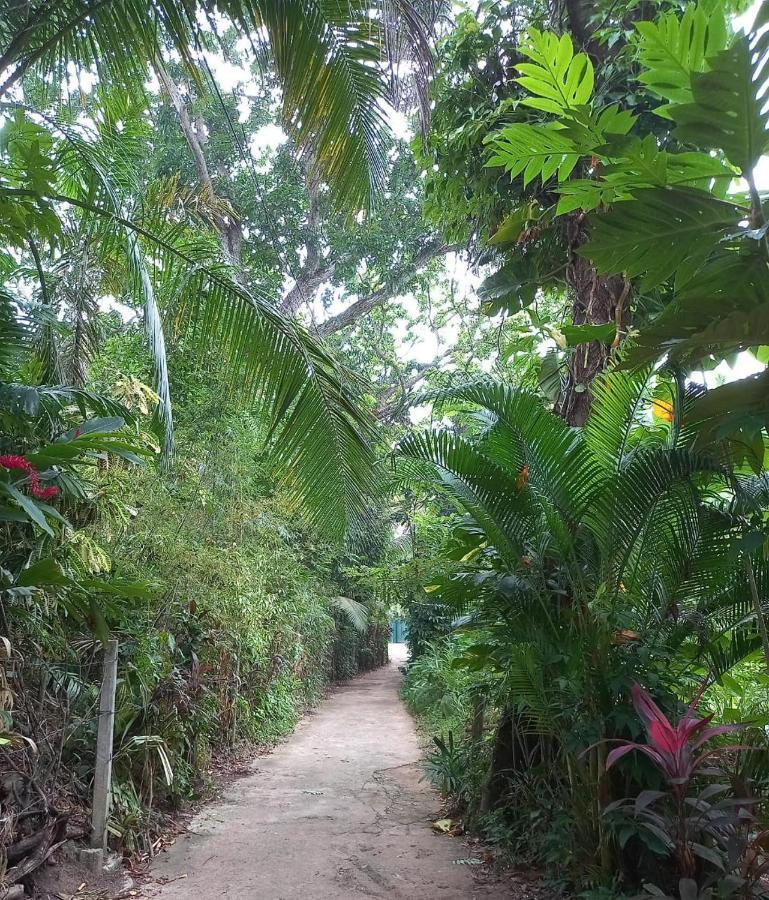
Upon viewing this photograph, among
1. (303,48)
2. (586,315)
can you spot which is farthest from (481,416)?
(303,48)

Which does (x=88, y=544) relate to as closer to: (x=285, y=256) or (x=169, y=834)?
(x=169, y=834)

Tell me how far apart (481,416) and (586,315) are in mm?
1229

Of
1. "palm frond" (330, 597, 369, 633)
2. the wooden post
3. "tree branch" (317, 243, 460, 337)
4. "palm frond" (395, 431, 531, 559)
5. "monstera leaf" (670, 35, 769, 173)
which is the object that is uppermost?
"tree branch" (317, 243, 460, 337)

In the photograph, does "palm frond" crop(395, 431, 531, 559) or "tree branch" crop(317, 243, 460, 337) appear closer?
"palm frond" crop(395, 431, 531, 559)

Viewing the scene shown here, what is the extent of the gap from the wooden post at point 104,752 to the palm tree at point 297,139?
1555mm

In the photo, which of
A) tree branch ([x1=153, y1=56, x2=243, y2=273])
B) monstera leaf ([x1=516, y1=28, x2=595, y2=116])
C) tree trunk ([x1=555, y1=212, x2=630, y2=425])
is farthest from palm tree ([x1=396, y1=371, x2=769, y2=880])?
tree branch ([x1=153, y1=56, x2=243, y2=273])

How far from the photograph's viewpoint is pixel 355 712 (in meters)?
11.0

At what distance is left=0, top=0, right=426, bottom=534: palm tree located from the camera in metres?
2.81

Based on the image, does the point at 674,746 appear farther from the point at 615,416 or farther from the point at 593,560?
the point at 615,416

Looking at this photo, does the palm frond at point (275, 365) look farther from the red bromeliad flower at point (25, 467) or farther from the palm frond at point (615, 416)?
the palm frond at point (615, 416)

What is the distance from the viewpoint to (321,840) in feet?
15.3

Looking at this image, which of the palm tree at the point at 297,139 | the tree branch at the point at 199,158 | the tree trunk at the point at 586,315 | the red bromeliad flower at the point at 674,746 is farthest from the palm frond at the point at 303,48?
the red bromeliad flower at the point at 674,746

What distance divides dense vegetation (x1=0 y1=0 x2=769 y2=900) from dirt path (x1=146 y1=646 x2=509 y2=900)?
1.20 feet

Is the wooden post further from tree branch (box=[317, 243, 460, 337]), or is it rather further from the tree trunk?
tree branch (box=[317, 243, 460, 337])
